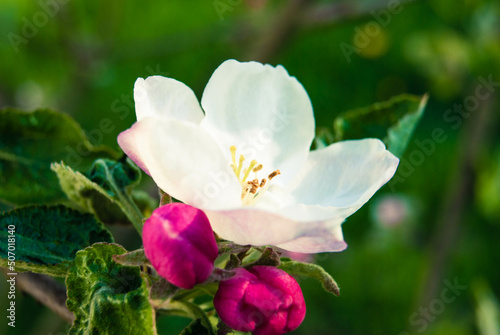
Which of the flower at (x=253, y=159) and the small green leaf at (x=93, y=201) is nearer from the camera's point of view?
the flower at (x=253, y=159)

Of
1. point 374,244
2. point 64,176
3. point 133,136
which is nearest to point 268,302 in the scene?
point 133,136

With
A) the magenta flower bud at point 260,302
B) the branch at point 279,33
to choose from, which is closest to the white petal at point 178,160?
the magenta flower bud at point 260,302

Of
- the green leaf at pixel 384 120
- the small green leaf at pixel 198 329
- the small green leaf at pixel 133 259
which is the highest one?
the small green leaf at pixel 133 259

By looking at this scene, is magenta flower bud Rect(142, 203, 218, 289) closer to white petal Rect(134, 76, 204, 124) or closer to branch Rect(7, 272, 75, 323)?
white petal Rect(134, 76, 204, 124)

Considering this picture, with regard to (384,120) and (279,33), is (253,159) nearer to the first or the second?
(384,120)

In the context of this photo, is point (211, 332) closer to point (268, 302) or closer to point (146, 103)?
point (268, 302)

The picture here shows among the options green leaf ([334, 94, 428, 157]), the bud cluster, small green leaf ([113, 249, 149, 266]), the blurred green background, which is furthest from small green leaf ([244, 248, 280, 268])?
the blurred green background

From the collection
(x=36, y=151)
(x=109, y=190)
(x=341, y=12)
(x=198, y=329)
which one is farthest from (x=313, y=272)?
(x=341, y=12)

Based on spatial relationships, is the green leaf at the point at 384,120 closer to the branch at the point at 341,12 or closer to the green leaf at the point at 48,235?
the green leaf at the point at 48,235
